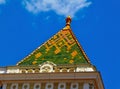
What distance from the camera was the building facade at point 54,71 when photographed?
27.0 meters

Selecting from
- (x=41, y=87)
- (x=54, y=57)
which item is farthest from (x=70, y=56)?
(x=41, y=87)

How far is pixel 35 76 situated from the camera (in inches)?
1083

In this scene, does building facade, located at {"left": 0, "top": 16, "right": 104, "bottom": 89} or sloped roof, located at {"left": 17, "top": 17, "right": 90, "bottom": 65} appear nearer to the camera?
building facade, located at {"left": 0, "top": 16, "right": 104, "bottom": 89}

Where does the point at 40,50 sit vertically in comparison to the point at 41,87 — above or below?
above

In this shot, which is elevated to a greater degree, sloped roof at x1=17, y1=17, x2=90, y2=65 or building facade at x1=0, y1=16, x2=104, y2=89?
sloped roof at x1=17, y1=17, x2=90, y2=65

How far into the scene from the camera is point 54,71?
27.8m

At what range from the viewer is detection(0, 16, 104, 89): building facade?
2700cm

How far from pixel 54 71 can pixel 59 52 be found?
2.12 m

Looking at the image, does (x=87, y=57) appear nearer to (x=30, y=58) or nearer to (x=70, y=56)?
(x=70, y=56)

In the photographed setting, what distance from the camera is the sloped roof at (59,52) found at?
28703mm

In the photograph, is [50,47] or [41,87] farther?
[50,47]

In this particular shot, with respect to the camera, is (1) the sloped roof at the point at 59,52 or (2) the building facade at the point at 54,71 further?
(1) the sloped roof at the point at 59,52

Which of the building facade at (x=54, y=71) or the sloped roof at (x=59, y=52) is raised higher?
the sloped roof at (x=59, y=52)

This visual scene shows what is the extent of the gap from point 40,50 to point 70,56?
83.0 inches
